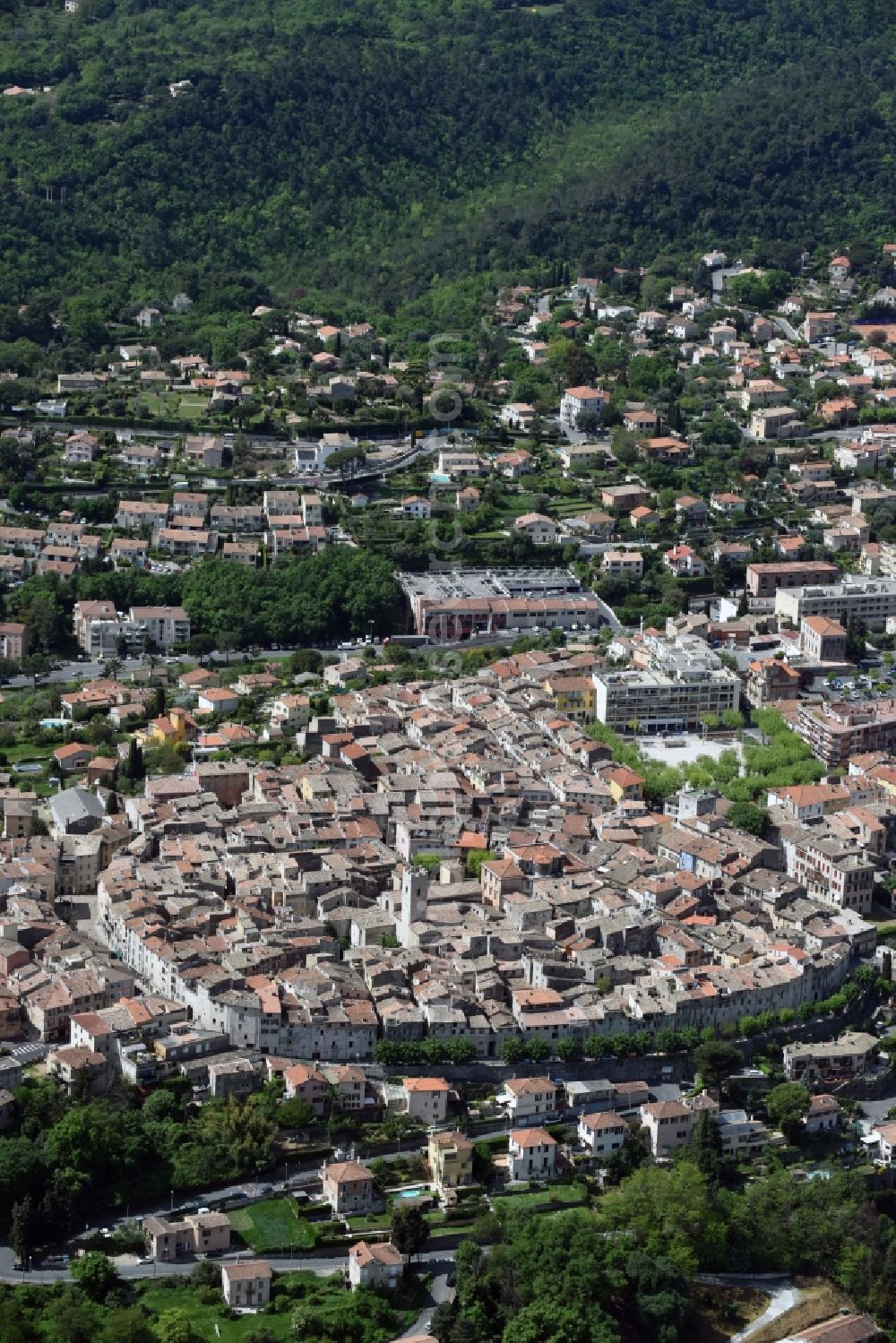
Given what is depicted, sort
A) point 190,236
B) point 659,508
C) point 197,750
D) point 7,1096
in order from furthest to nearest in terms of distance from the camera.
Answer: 1. point 190,236
2. point 659,508
3. point 197,750
4. point 7,1096

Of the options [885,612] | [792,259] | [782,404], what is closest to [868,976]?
[885,612]

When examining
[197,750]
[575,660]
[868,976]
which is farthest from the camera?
[575,660]

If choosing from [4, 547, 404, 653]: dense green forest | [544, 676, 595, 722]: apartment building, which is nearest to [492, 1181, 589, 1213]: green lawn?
[544, 676, 595, 722]: apartment building

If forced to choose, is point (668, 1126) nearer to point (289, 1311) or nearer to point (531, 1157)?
point (531, 1157)

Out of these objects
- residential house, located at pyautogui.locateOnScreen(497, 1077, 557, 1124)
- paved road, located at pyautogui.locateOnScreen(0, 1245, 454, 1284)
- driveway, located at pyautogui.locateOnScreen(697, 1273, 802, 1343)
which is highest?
residential house, located at pyautogui.locateOnScreen(497, 1077, 557, 1124)

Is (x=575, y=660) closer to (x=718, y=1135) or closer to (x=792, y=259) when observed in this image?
(x=718, y=1135)

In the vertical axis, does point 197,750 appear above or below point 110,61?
below

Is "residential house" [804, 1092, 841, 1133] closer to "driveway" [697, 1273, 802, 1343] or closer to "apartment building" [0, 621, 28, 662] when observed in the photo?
"driveway" [697, 1273, 802, 1343]
